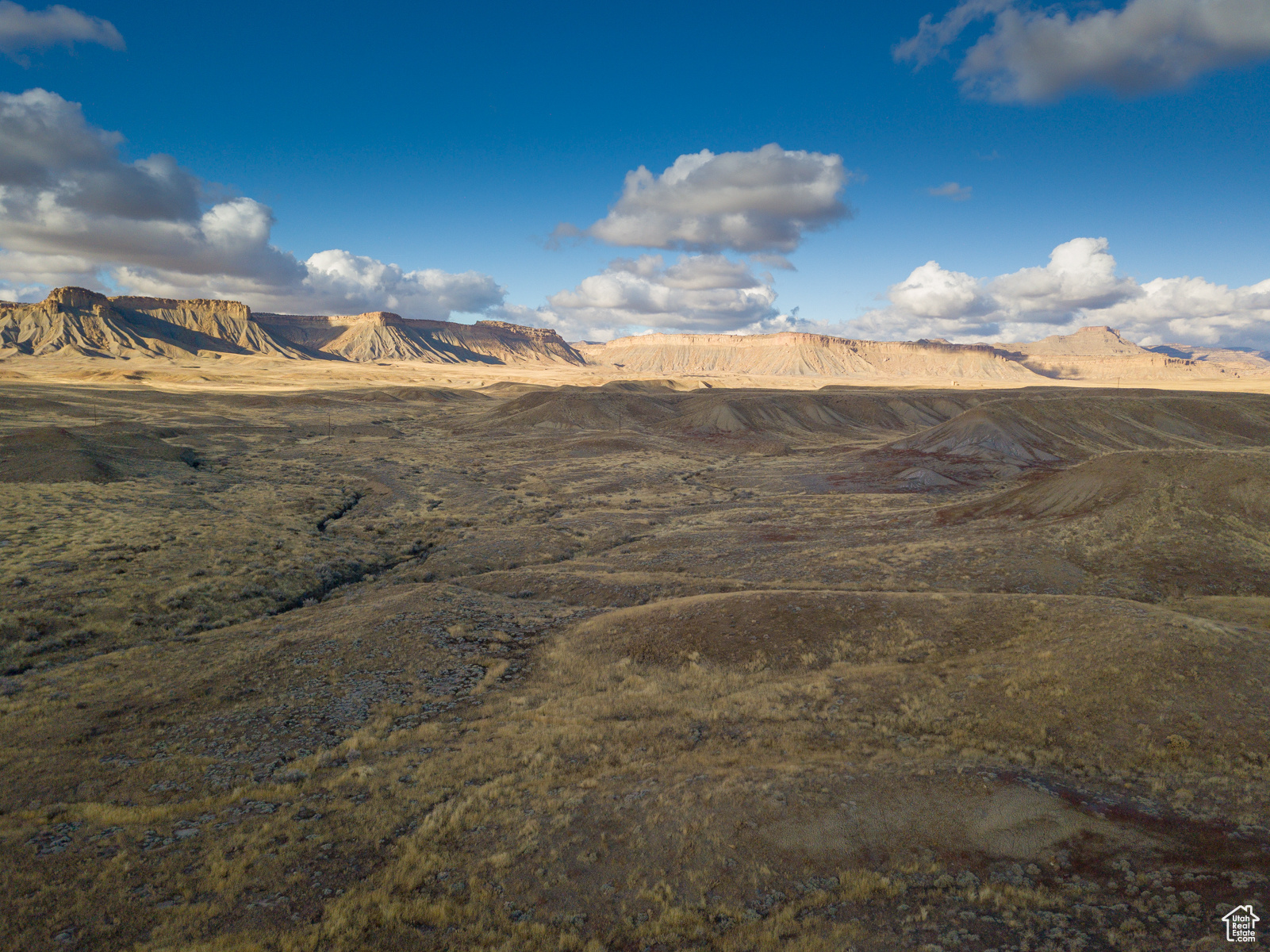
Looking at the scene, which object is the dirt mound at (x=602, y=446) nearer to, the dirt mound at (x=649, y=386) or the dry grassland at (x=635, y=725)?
the dry grassland at (x=635, y=725)

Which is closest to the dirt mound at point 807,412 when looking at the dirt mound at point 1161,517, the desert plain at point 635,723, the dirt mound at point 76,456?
the desert plain at point 635,723

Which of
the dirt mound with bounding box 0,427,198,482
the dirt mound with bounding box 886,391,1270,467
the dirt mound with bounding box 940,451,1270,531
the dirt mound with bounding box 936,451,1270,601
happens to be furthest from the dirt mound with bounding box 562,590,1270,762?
the dirt mound with bounding box 886,391,1270,467

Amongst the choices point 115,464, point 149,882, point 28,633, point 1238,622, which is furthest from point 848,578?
point 115,464

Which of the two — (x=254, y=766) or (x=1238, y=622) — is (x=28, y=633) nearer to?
(x=254, y=766)

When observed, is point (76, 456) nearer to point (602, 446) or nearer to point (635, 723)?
point (635, 723)

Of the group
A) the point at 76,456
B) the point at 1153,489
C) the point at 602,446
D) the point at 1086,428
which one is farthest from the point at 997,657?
the point at 1086,428
